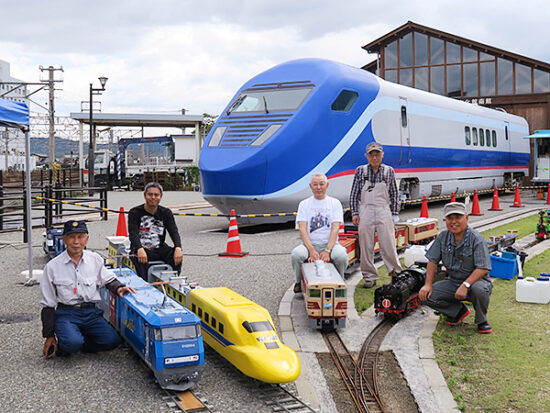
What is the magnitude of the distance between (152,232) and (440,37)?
29166 mm

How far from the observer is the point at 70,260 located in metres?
5.55

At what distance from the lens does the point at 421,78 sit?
33031mm

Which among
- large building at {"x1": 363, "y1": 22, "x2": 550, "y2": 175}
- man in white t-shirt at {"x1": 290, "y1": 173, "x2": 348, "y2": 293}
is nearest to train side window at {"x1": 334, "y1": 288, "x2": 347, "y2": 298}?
man in white t-shirt at {"x1": 290, "y1": 173, "x2": 348, "y2": 293}

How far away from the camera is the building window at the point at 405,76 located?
33.3 meters

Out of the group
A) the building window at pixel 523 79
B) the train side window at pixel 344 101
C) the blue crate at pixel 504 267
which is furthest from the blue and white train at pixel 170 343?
the building window at pixel 523 79

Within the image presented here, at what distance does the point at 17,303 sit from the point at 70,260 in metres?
2.47

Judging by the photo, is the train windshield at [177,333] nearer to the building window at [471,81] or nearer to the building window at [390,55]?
the building window at [471,81]

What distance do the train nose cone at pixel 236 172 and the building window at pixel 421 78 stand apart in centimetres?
2264

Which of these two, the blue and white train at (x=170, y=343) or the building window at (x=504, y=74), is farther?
the building window at (x=504, y=74)

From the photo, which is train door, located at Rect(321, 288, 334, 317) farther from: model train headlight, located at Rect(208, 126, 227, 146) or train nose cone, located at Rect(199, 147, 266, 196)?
model train headlight, located at Rect(208, 126, 227, 146)

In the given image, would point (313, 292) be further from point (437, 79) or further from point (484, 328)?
point (437, 79)

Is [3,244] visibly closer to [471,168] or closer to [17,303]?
[17,303]

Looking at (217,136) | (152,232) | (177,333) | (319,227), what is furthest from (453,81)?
(177,333)

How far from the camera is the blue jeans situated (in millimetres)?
5375
